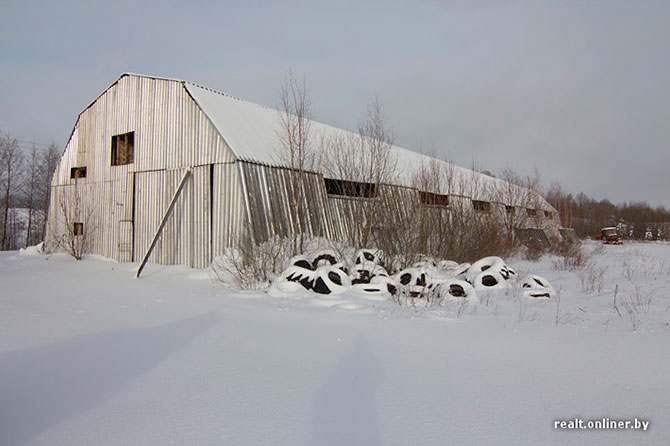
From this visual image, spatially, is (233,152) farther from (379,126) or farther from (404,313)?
(404,313)

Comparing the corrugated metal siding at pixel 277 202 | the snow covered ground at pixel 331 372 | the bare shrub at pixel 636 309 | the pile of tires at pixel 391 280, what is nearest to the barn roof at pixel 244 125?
the corrugated metal siding at pixel 277 202

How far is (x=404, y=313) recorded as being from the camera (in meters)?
6.97

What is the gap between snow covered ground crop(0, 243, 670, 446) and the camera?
Answer: 9.50 feet

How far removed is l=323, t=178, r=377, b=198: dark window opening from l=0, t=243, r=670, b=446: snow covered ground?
5511mm

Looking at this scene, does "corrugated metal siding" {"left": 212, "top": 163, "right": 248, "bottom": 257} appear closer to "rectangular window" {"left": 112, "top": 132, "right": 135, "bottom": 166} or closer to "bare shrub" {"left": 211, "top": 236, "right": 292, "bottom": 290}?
"bare shrub" {"left": 211, "top": 236, "right": 292, "bottom": 290}

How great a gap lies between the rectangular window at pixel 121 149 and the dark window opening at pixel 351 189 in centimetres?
874

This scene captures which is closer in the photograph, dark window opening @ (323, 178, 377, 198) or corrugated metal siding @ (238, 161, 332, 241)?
corrugated metal siding @ (238, 161, 332, 241)

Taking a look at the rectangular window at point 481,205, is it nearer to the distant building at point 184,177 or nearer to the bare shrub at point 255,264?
the distant building at point 184,177

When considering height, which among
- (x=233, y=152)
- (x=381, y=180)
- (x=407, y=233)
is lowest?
(x=407, y=233)

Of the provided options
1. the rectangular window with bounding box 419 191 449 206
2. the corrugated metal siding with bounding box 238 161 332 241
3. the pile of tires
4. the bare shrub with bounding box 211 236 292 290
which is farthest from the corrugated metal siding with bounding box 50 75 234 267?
the rectangular window with bounding box 419 191 449 206

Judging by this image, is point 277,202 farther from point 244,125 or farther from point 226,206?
point 244,125

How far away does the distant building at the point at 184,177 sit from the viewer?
1291 cm

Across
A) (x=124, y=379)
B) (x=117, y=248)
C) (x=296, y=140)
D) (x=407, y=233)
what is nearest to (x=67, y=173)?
(x=117, y=248)

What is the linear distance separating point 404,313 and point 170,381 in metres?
4.26
